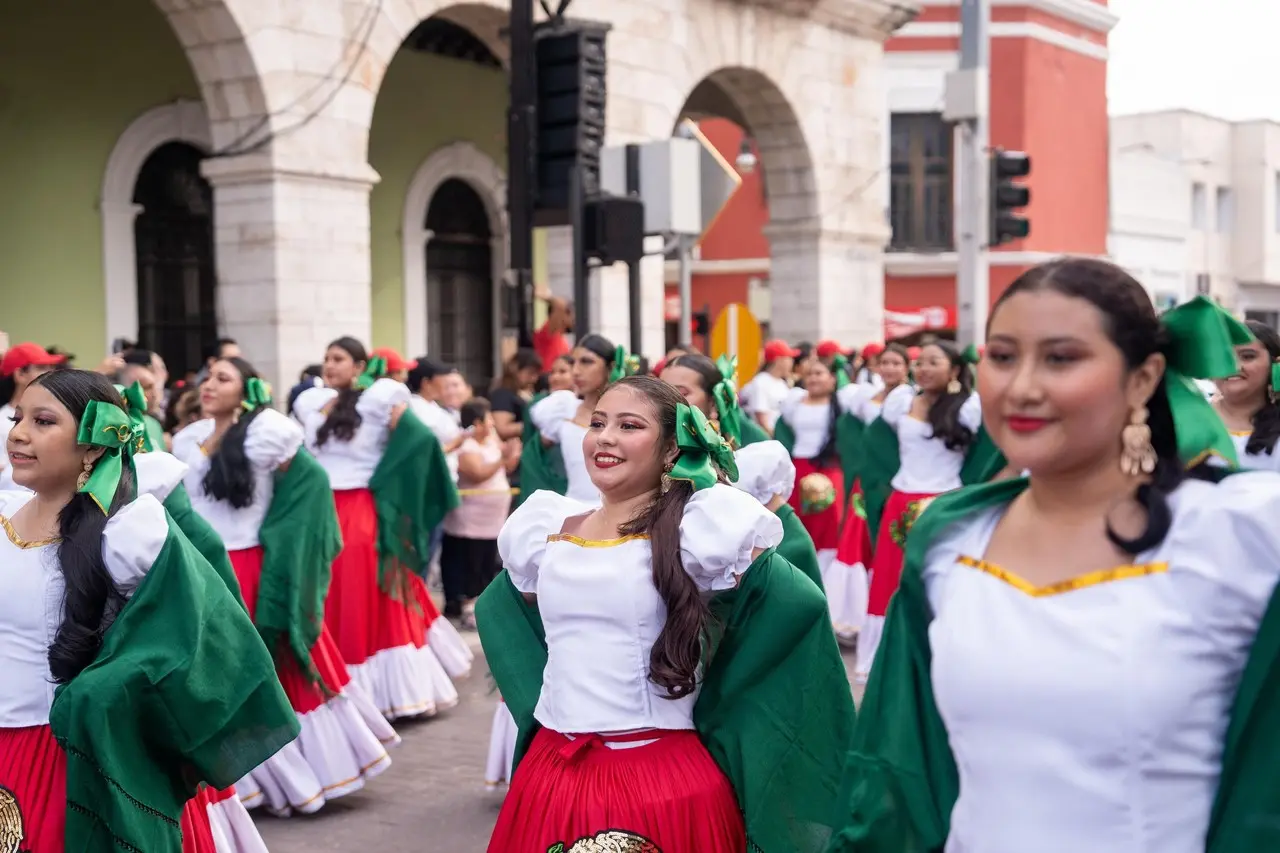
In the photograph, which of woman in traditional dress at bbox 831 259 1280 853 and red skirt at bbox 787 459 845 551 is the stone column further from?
woman in traditional dress at bbox 831 259 1280 853

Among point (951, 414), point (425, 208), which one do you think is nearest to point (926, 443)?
point (951, 414)

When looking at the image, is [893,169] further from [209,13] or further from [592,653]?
[592,653]

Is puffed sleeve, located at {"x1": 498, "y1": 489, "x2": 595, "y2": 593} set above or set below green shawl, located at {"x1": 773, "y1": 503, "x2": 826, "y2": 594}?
above

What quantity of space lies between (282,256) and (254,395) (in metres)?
5.41

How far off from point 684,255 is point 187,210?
16.9 ft

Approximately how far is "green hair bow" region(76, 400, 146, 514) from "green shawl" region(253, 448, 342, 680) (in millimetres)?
2629

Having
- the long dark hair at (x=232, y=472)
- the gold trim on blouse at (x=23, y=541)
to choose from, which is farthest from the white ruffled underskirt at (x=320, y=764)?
the gold trim on blouse at (x=23, y=541)

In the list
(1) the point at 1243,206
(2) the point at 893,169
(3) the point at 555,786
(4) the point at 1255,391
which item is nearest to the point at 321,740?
(3) the point at 555,786

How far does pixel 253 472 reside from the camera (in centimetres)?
655

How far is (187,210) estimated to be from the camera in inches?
592

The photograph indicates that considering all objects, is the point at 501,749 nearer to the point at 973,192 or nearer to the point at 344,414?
the point at 344,414

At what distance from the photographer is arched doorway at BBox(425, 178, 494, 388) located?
1856cm

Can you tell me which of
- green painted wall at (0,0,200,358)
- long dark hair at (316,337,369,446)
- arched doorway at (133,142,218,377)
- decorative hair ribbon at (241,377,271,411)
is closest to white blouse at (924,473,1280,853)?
decorative hair ribbon at (241,377,271,411)

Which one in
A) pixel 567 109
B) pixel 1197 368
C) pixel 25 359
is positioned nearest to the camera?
pixel 1197 368
